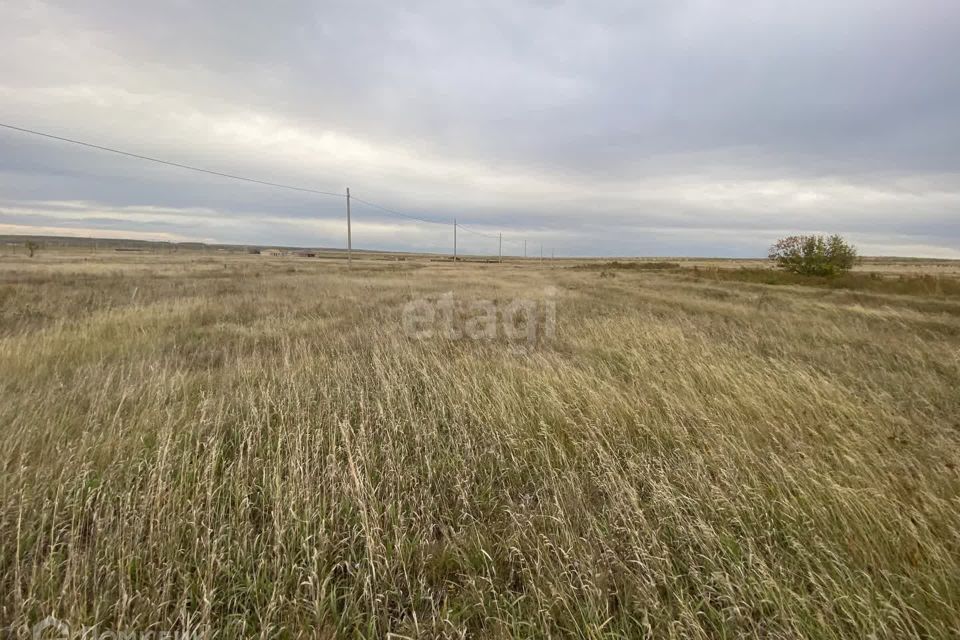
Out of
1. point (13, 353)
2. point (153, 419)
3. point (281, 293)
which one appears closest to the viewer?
point (153, 419)

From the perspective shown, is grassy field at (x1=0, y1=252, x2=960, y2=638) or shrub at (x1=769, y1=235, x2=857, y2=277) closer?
grassy field at (x1=0, y1=252, x2=960, y2=638)

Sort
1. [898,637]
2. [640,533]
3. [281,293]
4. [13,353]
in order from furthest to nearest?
[281,293]
[13,353]
[640,533]
[898,637]

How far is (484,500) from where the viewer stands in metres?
3.07

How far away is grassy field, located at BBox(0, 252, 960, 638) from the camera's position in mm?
2023

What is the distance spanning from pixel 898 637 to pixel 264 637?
3248 millimetres

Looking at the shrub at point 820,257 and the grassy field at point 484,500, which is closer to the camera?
the grassy field at point 484,500

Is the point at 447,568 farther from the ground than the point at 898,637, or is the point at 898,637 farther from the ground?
the point at 898,637

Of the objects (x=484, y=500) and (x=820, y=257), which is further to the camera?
(x=820, y=257)

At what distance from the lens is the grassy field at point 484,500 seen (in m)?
2.02

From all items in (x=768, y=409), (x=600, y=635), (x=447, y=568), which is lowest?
(x=447, y=568)

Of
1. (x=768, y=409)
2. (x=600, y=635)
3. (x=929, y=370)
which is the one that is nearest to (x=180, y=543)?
(x=600, y=635)

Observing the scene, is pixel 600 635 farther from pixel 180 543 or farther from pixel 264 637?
pixel 180 543

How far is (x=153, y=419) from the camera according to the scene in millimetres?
4090

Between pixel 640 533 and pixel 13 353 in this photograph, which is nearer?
pixel 640 533
